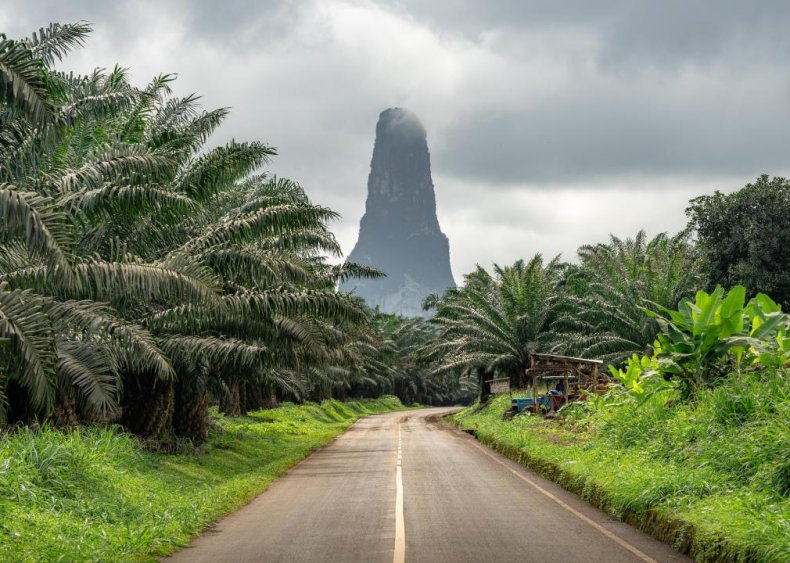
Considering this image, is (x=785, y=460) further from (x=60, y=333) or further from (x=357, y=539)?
(x=60, y=333)

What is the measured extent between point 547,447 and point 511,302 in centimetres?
2029

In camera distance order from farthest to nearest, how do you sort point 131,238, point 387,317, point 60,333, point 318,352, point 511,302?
1. point 387,317
2. point 511,302
3. point 318,352
4. point 131,238
5. point 60,333

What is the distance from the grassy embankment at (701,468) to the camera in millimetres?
7988

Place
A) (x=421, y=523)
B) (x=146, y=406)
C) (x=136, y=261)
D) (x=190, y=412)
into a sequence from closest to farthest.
→ (x=421, y=523)
(x=136, y=261)
(x=146, y=406)
(x=190, y=412)

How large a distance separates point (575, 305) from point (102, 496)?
2941 centimetres

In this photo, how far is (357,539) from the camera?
958 centimetres

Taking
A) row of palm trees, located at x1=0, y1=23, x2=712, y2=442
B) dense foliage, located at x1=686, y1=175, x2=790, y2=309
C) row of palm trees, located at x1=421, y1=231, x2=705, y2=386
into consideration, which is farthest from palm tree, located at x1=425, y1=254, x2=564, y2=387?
row of palm trees, located at x1=0, y1=23, x2=712, y2=442

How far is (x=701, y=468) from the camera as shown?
36.9 ft

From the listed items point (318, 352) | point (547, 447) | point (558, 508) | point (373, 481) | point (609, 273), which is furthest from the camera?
point (609, 273)

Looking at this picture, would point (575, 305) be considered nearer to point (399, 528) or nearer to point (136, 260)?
point (136, 260)

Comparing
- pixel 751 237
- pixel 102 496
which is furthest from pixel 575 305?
pixel 102 496

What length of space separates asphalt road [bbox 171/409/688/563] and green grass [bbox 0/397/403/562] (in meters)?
0.44

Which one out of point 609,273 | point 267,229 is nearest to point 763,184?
point 609,273

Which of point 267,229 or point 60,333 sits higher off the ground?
point 267,229
